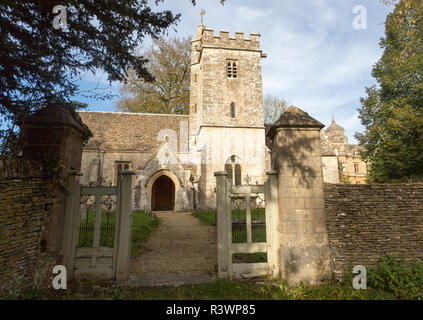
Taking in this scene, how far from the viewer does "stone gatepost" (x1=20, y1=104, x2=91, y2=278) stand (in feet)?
14.8

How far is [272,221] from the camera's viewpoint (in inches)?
197

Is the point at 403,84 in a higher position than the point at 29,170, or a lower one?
higher

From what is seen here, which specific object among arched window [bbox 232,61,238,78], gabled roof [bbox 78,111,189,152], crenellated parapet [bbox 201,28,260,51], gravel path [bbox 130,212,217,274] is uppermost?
crenellated parapet [bbox 201,28,260,51]

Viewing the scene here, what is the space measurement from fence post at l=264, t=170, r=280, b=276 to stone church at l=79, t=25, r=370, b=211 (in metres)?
12.9

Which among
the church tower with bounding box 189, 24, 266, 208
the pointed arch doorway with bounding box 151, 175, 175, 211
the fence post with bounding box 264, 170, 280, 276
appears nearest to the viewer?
the fence post with bounding box 264, 170, 280, 276

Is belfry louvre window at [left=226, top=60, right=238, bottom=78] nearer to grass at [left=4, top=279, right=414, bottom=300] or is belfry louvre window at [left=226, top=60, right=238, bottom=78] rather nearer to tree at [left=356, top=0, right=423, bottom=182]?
tree at [left=356, top=0, right=423, bottom=182]

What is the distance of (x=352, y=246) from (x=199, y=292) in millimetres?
3161

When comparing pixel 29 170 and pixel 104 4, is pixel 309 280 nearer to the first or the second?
pixel 29 170

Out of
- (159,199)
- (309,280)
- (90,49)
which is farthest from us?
(159,199)

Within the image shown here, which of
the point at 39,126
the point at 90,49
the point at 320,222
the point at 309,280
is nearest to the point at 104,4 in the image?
the point at 90,49

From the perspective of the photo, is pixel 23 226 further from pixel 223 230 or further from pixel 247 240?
pixel 247 240

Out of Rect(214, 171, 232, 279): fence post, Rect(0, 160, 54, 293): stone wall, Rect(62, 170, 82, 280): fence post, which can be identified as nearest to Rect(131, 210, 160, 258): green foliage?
Rect(62, 170, 82, 280): fence post

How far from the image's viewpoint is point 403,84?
52.0ft

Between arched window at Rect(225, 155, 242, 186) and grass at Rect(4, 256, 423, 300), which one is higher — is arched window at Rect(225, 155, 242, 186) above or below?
above
